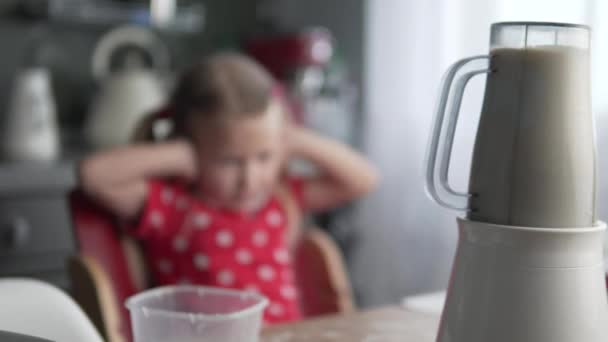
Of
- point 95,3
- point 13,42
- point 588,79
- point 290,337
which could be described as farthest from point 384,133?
point 588,79

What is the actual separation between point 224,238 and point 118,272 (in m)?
0.17

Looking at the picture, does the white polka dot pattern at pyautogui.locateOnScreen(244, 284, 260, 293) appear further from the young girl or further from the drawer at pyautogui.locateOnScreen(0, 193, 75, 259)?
the drawer at pyautogui.locateOnScreen(0, 193, 75, 259)

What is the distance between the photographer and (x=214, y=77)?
116 cm

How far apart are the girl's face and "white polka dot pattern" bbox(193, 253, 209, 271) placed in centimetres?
9

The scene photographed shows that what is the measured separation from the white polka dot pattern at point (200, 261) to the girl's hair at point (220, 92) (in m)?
0.19

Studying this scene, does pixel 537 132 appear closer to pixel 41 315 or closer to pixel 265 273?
pixel 41 315

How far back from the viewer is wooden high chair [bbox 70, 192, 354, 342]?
3.39 ft

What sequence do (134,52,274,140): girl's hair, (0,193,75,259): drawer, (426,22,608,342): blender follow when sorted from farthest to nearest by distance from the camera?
(0,193,75,259): drawer, (134,52,274,140): girl's hair, (426,22,608,342): blender

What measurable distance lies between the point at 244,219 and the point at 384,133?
2.73ft

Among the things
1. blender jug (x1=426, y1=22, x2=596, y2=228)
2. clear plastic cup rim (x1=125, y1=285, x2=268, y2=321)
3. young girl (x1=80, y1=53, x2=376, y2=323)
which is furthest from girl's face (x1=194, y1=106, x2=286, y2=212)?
blender jug (x1=426, y1=22, x2=596, y2=228)

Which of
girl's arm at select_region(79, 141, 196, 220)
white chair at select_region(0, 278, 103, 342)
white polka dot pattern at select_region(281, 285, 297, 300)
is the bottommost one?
white polka dot pattern at select_region(281, 285, 297, 300)

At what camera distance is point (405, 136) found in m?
1.94

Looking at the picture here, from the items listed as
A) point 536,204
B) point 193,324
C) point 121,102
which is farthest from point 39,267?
point 536,204

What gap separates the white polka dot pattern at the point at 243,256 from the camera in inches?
47.9
